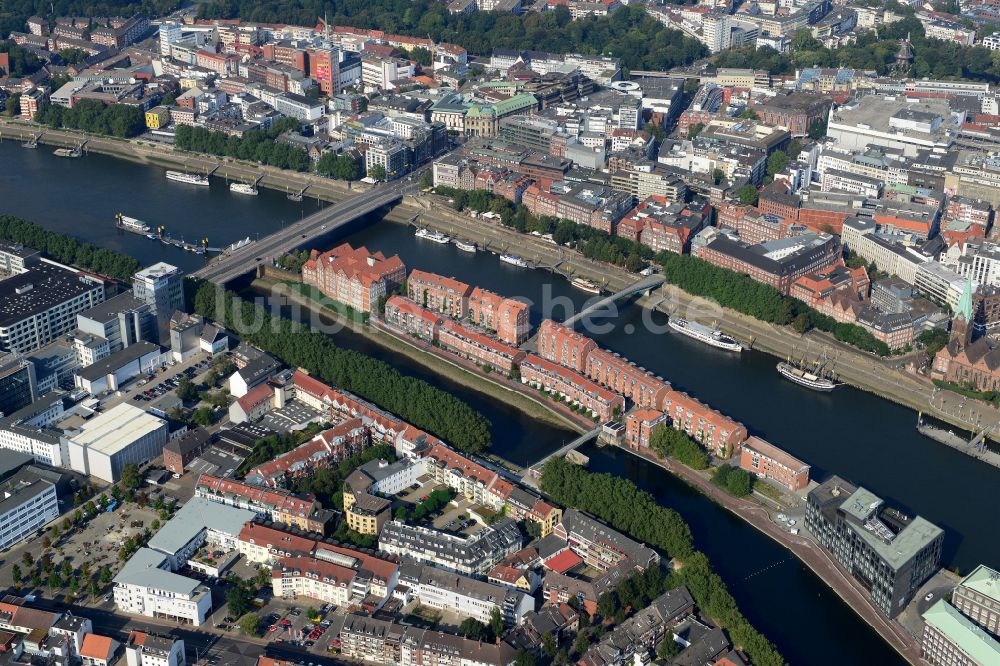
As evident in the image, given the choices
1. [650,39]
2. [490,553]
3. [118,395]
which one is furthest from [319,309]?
[650,39]

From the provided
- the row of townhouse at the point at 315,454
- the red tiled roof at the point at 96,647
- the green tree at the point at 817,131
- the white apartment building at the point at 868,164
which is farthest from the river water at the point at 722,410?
the green tree at the point at 817,131

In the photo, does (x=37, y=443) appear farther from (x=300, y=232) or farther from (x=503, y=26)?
(x=503, y=26)

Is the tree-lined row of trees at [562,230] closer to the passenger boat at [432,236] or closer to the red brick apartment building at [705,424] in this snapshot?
the passenger boat at [432,236]

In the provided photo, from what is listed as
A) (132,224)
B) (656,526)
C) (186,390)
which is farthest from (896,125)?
(186,390)

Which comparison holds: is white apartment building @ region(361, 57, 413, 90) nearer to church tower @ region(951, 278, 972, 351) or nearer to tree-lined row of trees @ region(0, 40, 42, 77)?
tree-lined row of trees @ region(0, 40, 42, 77)

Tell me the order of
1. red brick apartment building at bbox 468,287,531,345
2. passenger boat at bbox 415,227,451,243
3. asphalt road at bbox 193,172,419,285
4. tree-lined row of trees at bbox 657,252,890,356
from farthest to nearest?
passenger boat at bbox 415,227,451,243
asphalt road at bbox 193,172,419,285
tree-lined row of trees at bbox 657,252,890,356
red brick apartment building at bbox 468,287,531,345

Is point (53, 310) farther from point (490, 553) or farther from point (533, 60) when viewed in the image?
point (533, 60)

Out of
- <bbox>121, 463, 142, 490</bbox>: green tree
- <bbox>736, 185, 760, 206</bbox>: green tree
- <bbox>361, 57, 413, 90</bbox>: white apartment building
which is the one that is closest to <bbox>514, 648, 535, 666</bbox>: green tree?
<bbox>121, 463, 142, 490</bbox>: green tree
